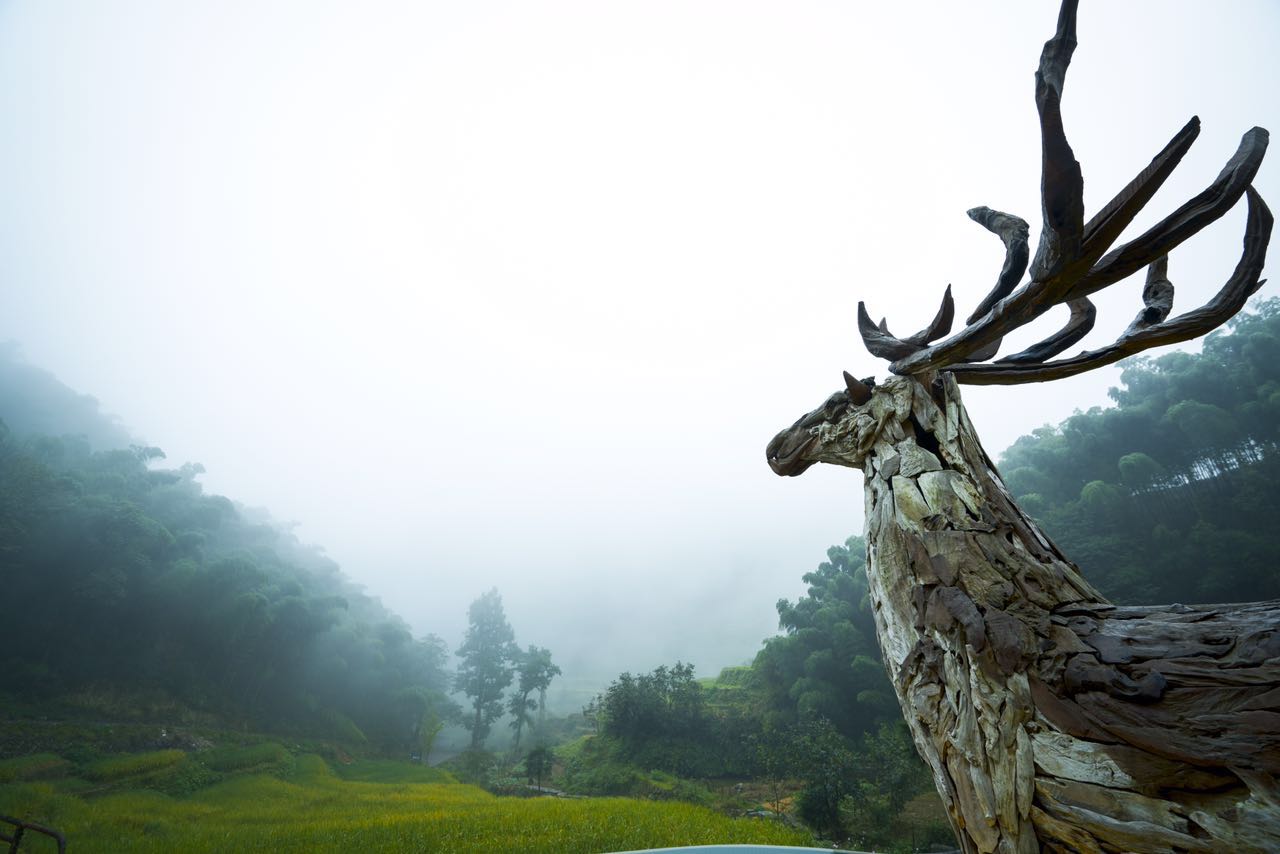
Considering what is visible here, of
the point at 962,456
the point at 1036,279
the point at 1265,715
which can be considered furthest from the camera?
the point at 962,456

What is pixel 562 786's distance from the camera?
45.9ft

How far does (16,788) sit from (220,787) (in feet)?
7.97

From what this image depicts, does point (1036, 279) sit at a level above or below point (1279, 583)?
below

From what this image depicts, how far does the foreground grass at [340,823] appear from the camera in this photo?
18.2ft

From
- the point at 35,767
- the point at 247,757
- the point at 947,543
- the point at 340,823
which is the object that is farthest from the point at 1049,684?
the point at 247,757

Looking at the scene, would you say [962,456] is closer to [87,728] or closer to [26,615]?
[87,728]

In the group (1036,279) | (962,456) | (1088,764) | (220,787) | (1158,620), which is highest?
(1036,279)

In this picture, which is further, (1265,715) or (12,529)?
(12,529)

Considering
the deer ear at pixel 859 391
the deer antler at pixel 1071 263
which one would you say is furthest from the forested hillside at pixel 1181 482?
the deer ear at pixel 859 391

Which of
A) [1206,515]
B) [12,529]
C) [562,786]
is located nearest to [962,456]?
[562,786]

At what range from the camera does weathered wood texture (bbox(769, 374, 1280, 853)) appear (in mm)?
952

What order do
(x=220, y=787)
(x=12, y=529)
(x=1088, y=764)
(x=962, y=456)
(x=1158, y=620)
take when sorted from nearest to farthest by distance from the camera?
(x=1088, y=764), (x=1158, y=620), (x=962, y=456), (x=220, y=787), (x=12, y=529)

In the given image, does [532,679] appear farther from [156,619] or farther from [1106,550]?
[1106,550]

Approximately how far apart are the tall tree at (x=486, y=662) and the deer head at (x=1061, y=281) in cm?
2422
